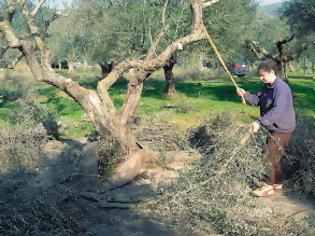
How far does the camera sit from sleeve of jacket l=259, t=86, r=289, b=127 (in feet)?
23.8

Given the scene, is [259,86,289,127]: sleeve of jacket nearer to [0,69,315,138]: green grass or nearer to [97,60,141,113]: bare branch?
[97,60,141,113]: bare branch

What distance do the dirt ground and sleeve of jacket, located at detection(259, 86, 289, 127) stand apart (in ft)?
3.86

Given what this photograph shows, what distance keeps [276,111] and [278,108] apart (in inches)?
2.1

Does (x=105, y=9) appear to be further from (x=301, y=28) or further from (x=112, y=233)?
(x=112, y=233)

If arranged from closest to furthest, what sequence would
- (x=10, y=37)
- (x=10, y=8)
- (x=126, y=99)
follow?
(x=126, y=99) → (x=10, y=37) → (x=10, y=8)

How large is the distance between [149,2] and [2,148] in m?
13.7

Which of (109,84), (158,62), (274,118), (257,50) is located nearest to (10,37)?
(109,84)

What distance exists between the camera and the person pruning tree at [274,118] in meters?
7.28

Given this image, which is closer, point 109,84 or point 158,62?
point 158,62

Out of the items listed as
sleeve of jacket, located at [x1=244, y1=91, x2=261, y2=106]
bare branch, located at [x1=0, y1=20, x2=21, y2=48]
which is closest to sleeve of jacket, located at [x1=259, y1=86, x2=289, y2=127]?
sleeve of jacket, located at [x1=244, y1=91, x2=261, y2=106]

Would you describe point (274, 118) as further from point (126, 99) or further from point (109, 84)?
point (109, 84)

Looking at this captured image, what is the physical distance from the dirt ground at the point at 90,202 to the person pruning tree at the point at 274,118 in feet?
1.25

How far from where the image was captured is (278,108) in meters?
7.24

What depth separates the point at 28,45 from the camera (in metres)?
10.3
